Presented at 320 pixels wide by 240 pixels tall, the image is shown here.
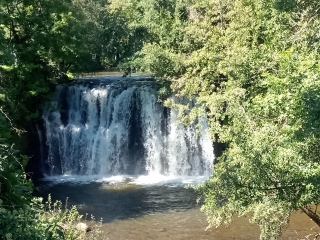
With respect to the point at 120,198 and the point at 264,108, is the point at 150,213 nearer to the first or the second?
the point at 120,198

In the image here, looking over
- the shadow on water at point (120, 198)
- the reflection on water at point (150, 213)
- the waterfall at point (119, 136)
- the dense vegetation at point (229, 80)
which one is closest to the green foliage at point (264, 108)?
the dense vegetation at point (229, 80)

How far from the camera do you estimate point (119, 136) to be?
1892cm

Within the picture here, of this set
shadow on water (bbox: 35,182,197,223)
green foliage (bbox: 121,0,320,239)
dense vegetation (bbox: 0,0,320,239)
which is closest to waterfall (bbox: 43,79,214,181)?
dense vegetation (bbox: 0,0,320,239)

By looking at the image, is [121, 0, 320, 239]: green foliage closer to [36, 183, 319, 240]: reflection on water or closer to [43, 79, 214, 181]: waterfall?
[36, 183, 319, 240]: reflection on water

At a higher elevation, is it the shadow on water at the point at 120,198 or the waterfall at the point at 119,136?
the waterfall at the point at 119,136

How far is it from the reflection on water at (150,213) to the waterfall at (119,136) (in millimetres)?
2222

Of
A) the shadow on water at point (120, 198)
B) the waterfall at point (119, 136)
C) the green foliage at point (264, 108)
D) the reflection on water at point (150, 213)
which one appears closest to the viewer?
the green foliage at point (264, 108)

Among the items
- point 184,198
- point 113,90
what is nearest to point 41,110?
point 113,90

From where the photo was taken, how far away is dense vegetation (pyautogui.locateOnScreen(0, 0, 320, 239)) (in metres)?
6.11

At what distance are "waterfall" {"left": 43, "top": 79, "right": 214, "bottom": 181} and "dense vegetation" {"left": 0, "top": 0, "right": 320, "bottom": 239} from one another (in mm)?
1459

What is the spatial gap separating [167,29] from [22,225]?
1448cm

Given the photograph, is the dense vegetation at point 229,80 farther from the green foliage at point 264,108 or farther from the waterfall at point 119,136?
the waterfall at point 119,136

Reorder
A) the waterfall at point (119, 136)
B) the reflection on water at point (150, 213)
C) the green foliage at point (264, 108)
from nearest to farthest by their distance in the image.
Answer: the green foliage at point (264, 108), the reflection on water at point (150, 213), the waterfall at point (119, 136)

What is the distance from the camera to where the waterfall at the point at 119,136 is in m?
18.1
